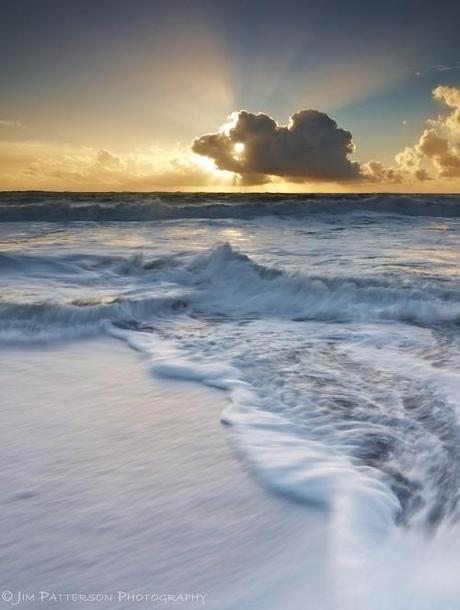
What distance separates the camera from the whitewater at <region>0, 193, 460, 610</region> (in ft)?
5.92

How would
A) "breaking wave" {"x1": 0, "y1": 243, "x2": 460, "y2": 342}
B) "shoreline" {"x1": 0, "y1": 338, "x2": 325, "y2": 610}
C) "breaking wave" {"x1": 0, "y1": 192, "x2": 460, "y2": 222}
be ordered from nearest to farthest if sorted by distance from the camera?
"shoreline" {"x1": 0, "y1": 338, "x2": 325, "y2": 610}, "breaking wave" {"x1": 0, "y1": 243, "x2": 460, "y2": 342}, "breaking wave" {"x1": 0, "y1": 192, "x2": 460, "y2": 222}

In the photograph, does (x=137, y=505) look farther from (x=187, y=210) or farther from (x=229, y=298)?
(x=187, y=210)

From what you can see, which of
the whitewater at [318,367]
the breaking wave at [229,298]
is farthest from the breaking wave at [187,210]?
the breaking wave at [229,298]

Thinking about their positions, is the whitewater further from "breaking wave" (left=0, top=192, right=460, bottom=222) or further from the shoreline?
"breaking wave" (left=0, top=192, right=460, bottom=222)

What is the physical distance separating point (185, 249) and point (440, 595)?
10.1 meters

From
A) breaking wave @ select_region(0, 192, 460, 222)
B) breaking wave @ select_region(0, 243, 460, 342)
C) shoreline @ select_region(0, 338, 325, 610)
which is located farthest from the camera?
breaking wave @ select_region(0, 192, 460, 222)

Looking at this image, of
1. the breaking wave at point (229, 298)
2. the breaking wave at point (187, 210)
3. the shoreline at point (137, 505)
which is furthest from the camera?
the breaking wave at point (187, 210)

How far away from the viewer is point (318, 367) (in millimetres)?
3846

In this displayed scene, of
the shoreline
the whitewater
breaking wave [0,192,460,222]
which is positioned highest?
breaking wave [0,192,460,222]

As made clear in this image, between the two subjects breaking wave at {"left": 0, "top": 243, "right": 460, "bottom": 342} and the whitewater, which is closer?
the whitewater

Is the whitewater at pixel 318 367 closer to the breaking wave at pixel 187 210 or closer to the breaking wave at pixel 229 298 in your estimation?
the breaking wave at pixel 229 298

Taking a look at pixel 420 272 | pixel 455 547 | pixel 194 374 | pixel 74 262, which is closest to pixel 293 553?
pixel 455 547

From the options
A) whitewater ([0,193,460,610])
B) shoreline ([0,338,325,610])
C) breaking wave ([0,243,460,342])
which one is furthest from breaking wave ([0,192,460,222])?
shoreline ([0,338,325,610])

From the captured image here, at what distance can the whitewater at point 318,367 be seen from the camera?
5.92 feet
